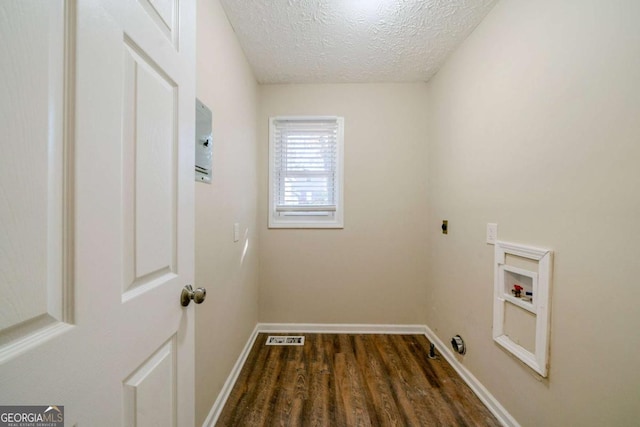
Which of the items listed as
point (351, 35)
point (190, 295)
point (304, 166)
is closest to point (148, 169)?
point (190, 295)

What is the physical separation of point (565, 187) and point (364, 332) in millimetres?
1912

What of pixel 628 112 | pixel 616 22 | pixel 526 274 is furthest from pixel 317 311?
pixel 616 22

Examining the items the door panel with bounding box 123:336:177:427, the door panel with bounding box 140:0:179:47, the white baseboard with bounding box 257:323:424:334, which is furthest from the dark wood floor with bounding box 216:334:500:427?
the door panel with bounding box 140:0:179:47

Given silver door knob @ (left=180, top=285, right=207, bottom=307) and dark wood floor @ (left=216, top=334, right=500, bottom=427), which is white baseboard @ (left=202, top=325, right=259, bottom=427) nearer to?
dark wood floor @ (left=216, top=334, right=500, bottom=427)

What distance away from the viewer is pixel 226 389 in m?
1.50

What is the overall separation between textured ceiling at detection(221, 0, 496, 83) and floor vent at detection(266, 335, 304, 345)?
8.00ft

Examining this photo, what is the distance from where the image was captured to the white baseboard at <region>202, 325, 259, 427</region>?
131 cm

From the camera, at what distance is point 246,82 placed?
77.3 inches

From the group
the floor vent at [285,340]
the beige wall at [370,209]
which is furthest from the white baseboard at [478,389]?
the floor vent at [285,340]

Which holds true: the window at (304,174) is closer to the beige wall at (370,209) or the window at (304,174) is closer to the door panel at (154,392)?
the beige wall at (370,209)

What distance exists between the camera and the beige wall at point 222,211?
1243mm

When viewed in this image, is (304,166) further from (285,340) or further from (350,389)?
(350,389)

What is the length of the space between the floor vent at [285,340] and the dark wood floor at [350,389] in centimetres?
7

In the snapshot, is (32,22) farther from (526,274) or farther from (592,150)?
(526,274)
